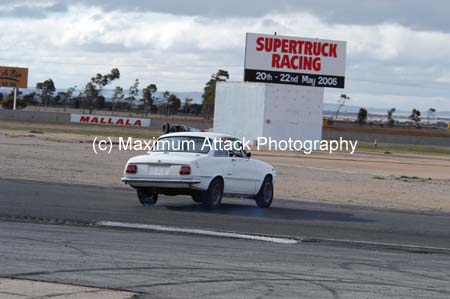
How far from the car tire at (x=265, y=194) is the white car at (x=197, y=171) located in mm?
22

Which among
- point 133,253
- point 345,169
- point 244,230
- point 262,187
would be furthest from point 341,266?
point 345,169

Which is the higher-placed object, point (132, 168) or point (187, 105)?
point (187, 105)

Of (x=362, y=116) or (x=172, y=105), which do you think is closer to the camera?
(x=362, y=116)

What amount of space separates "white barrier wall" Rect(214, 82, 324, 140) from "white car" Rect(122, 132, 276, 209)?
3487cm

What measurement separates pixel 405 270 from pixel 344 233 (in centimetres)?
384

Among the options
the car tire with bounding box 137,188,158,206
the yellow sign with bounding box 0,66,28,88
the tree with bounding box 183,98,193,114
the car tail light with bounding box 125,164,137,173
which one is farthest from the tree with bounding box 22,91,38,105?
the car tail light with bounding box 125,164,137,173

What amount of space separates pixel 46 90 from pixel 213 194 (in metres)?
134

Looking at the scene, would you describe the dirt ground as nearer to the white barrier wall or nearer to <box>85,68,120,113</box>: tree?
the white barrier wall

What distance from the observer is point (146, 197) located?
18.4m

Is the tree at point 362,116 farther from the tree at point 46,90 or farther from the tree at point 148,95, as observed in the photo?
the tree at point 46,90

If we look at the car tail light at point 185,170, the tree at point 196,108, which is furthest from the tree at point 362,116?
the car tail light at point 185,170

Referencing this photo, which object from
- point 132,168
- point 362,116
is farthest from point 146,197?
point 362,116

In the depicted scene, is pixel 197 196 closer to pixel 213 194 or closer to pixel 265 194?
pixel 213 194

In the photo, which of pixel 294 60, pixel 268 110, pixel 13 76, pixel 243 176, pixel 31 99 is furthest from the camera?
pixel 31 99
